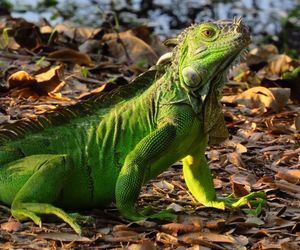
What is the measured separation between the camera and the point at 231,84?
9.12 metres

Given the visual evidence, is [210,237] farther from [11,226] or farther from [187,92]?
[11,226]

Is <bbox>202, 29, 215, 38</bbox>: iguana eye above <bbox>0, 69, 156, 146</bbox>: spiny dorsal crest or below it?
above

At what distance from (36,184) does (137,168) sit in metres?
0.59

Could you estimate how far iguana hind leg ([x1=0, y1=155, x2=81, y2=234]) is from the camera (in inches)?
196

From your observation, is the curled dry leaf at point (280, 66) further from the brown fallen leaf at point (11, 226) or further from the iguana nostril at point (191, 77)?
the brown fallen leaf at point (11, 226)

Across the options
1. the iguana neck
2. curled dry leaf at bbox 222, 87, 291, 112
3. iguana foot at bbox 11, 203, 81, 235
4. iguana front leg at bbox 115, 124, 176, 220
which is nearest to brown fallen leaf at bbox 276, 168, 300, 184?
the iguana neck

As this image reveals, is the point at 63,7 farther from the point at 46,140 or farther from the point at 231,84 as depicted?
the point at 46,140

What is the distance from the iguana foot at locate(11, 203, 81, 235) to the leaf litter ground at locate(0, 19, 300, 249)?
56mm

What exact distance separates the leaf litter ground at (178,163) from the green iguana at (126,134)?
0.19 meters

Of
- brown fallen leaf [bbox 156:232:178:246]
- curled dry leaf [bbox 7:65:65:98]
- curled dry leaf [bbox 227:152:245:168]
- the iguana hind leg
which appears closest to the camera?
brown fallen leaf [bbox 156:232:178:246]

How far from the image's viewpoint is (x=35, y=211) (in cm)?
499

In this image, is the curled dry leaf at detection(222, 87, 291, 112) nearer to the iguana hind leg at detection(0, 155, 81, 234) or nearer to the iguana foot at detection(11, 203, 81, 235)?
the iguana hind leg at detection(0, 155, 81, 234)

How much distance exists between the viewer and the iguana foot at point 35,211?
16.2ft

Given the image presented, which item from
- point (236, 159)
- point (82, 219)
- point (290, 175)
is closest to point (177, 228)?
point (82, 219)
